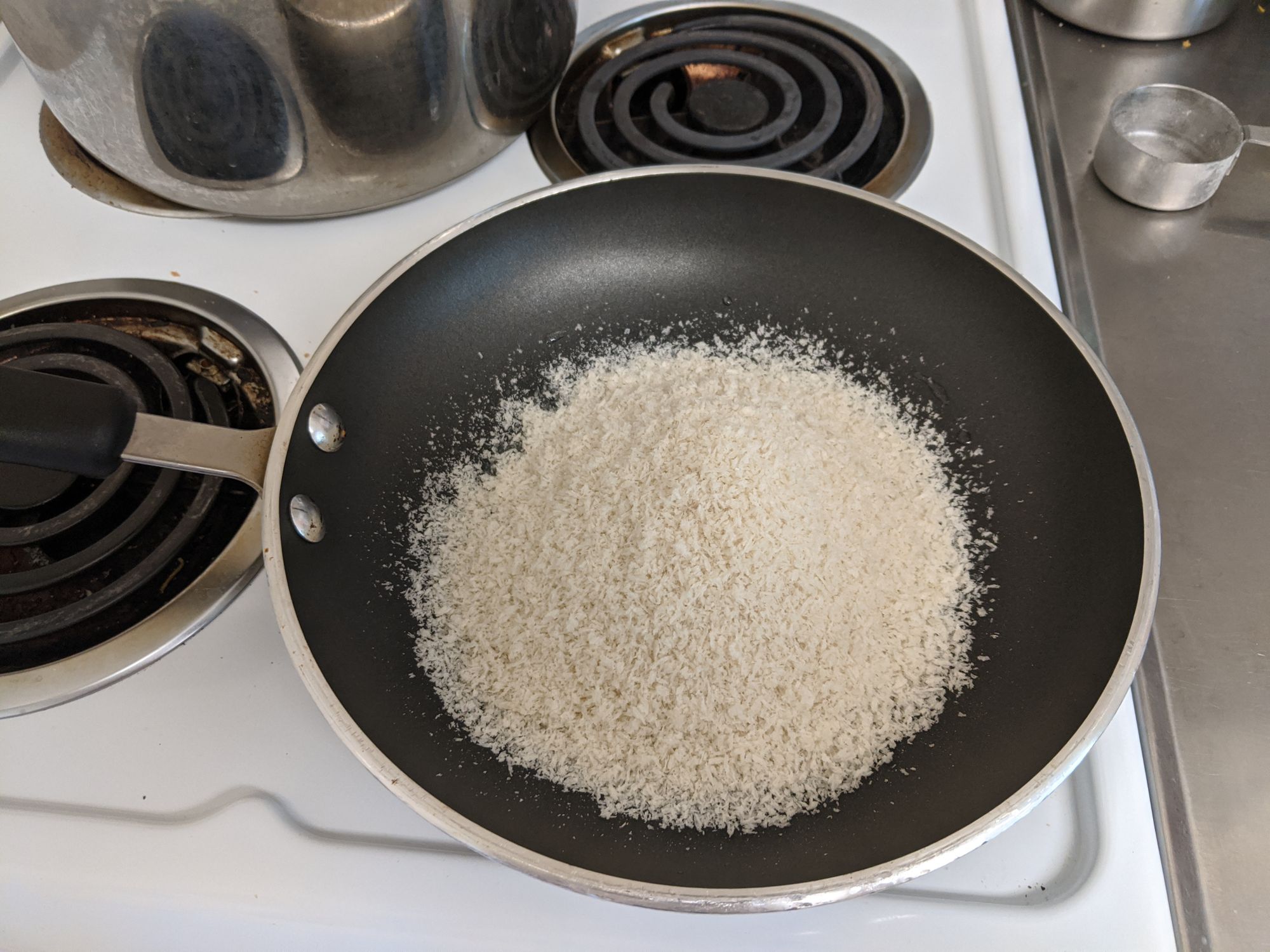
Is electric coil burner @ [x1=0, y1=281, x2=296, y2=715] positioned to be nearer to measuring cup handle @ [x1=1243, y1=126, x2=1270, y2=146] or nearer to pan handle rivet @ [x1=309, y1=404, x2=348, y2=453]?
pan handle rivet @ [x1=309, y1=404, x2=348, y2=453]

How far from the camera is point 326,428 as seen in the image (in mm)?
521

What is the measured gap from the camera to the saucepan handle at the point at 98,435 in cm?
46

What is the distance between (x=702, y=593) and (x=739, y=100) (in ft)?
1.45

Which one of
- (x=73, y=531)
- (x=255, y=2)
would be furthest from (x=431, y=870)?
(x=255, y=2)

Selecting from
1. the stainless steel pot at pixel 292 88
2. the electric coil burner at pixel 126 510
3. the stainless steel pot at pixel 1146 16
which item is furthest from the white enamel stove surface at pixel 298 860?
the stainless steel pot at pixel 1146 16

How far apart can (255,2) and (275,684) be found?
1.23ft

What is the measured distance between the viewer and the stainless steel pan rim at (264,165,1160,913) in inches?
13.9

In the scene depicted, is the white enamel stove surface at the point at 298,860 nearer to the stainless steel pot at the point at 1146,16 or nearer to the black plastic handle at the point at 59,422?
the black plastic handle at the point at 59,422

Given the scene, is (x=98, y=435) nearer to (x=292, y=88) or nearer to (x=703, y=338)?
(x=292, y=88)

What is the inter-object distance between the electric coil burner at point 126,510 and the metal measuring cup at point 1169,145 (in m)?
0.65

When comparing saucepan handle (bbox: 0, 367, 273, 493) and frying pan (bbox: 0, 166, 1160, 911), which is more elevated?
saucepan handle (bbox: 0, 367, 273, 493)

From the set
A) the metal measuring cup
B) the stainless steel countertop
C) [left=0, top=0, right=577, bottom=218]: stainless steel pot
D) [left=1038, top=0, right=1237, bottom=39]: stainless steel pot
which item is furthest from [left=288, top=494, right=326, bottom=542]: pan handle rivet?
[left=1038, top=0, right=1237, bottom=39]: stainless steel pot

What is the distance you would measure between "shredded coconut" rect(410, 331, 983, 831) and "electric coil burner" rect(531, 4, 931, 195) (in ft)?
0.67

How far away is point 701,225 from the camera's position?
649 mm
